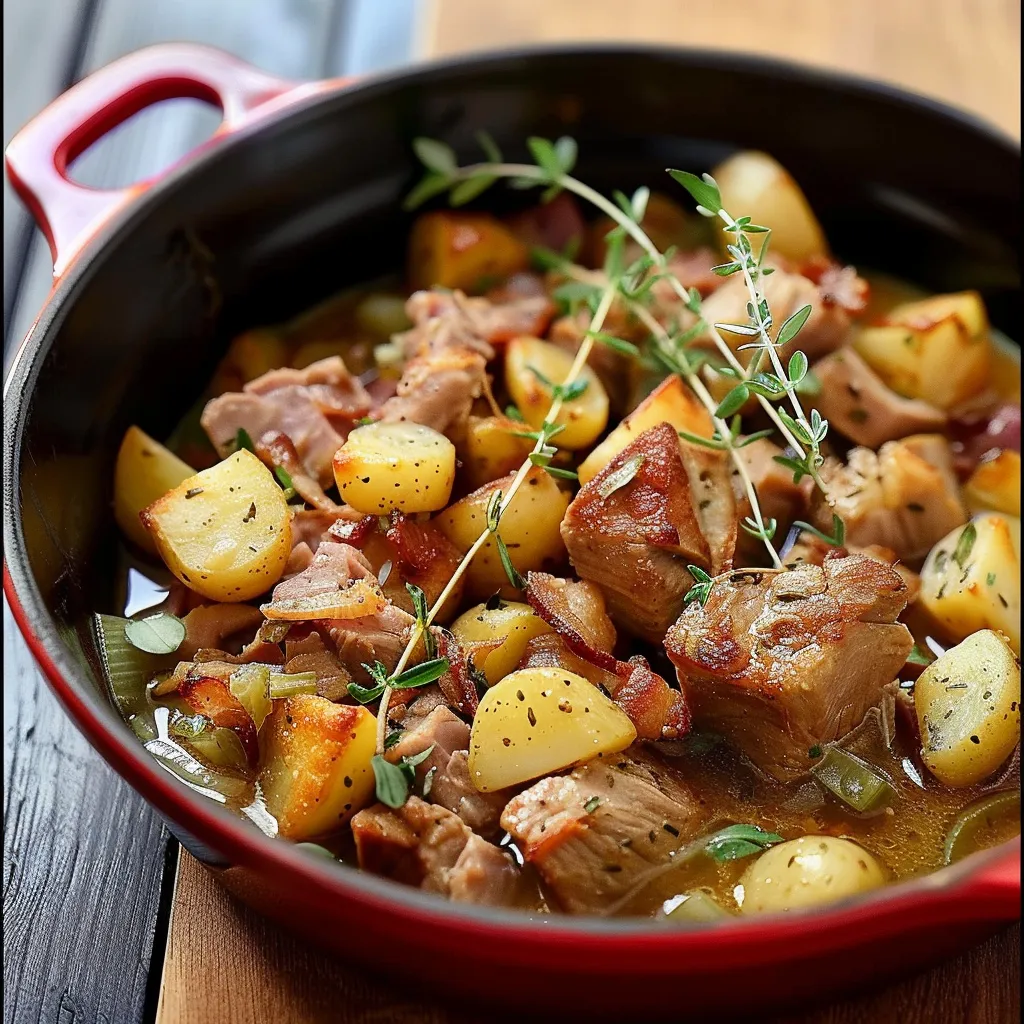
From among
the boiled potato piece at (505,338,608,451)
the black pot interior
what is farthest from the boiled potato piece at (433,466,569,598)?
the black pot interior

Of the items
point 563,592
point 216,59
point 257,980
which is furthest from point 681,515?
point 216,59

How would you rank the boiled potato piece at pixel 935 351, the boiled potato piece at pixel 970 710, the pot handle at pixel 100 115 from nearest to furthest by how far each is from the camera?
the boiled potato piece at pixel 970 710 → the pot handle at pixel 100 115 → the boiled potato piece at pixel 935 351

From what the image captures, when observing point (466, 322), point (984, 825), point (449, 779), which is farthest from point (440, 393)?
point (984, 825)

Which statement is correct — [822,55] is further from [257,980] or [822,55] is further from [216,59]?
[257,980]

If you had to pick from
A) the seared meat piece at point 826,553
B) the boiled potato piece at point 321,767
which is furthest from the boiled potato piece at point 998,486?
the boiled potato piece at point 321,767

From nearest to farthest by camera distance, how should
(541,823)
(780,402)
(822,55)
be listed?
1. (541,823)
2. (780,402)
3. (822,55)

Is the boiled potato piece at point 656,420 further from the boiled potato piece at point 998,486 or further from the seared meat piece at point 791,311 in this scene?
the boiled potato piece at point 998,486

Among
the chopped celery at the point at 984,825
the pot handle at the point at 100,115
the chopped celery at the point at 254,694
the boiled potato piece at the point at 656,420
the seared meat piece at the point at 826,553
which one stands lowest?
the chopped celery at the point at 984,825
